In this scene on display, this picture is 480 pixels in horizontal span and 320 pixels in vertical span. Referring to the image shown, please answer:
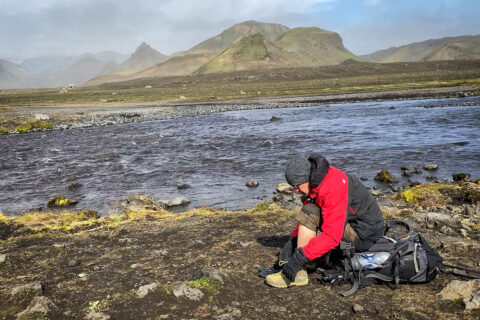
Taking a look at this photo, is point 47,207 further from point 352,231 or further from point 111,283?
point 352,231

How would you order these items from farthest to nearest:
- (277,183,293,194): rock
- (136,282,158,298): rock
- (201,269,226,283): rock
A: (277,183,293,194): rock < (201,269,226,283): rock < (136,282,158,298): rock

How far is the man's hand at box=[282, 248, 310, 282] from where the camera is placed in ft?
19.1

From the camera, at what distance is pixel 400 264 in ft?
19.4

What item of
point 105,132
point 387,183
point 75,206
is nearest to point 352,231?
point 387,183

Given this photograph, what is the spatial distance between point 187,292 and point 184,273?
938mm

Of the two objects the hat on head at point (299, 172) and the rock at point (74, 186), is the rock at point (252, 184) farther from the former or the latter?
the hat on head at point (299, 172)

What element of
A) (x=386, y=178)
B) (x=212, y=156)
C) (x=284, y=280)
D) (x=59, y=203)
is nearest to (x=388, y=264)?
(x=284, y=280)

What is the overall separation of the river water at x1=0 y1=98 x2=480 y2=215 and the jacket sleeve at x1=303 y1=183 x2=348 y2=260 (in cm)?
853

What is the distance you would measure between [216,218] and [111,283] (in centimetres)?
430

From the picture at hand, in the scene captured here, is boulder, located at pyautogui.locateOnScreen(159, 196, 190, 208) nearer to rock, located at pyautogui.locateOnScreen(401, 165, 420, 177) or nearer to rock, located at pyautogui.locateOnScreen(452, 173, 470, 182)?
rock, located at pyautogui.locateOnScreen(401, 165, 420, 177)

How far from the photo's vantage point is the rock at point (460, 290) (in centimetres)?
554

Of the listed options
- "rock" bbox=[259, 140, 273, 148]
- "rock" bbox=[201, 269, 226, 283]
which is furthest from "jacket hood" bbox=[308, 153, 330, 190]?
"rock" bbox=[259, 140, 273, 148]

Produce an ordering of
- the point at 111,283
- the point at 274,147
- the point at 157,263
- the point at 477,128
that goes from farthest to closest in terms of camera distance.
Answer: the point at 477,128 < the point at 274,147 < the point at 157,263 < the point at 111,283

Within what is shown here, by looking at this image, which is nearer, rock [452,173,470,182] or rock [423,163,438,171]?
rock [452,173,470,182]
